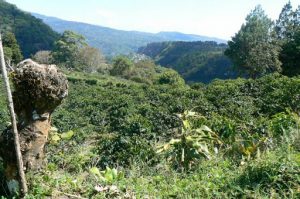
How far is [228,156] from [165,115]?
34.0 feet

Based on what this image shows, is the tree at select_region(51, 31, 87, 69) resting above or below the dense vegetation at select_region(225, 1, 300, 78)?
below

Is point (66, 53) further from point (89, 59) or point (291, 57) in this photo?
point (291, 57)

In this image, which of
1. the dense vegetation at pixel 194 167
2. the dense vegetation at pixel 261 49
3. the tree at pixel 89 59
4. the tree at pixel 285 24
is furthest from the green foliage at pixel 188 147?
the tree at pixel 89 59

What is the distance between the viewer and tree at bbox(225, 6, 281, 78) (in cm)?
3559

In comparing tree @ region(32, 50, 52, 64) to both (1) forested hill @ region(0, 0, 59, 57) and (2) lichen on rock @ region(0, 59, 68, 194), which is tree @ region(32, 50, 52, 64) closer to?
(1) forested hill @ region(0, 0, 59, 57)

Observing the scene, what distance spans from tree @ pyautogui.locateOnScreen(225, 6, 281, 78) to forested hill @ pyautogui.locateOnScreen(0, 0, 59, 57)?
7335cm

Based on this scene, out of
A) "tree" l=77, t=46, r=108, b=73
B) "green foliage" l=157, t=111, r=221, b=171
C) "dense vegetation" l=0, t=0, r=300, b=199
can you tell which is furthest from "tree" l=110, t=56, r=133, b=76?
"green foliage" l=157, t=111, r=221, b=171

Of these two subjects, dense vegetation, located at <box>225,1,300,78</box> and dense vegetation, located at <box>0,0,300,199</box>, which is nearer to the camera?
dense vegetation, located at <box>0,0,300,199</box>

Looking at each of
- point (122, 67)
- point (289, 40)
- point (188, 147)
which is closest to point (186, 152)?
point (188, 147)

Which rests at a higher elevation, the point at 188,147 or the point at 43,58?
the point at 188,147

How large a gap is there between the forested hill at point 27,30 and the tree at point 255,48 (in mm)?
73350

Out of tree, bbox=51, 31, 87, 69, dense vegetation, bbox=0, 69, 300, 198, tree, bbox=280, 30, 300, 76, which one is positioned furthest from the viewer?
tree, bbox=51, 31, 87, 69

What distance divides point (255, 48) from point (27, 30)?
8445 cm

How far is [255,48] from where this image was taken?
3738cm
